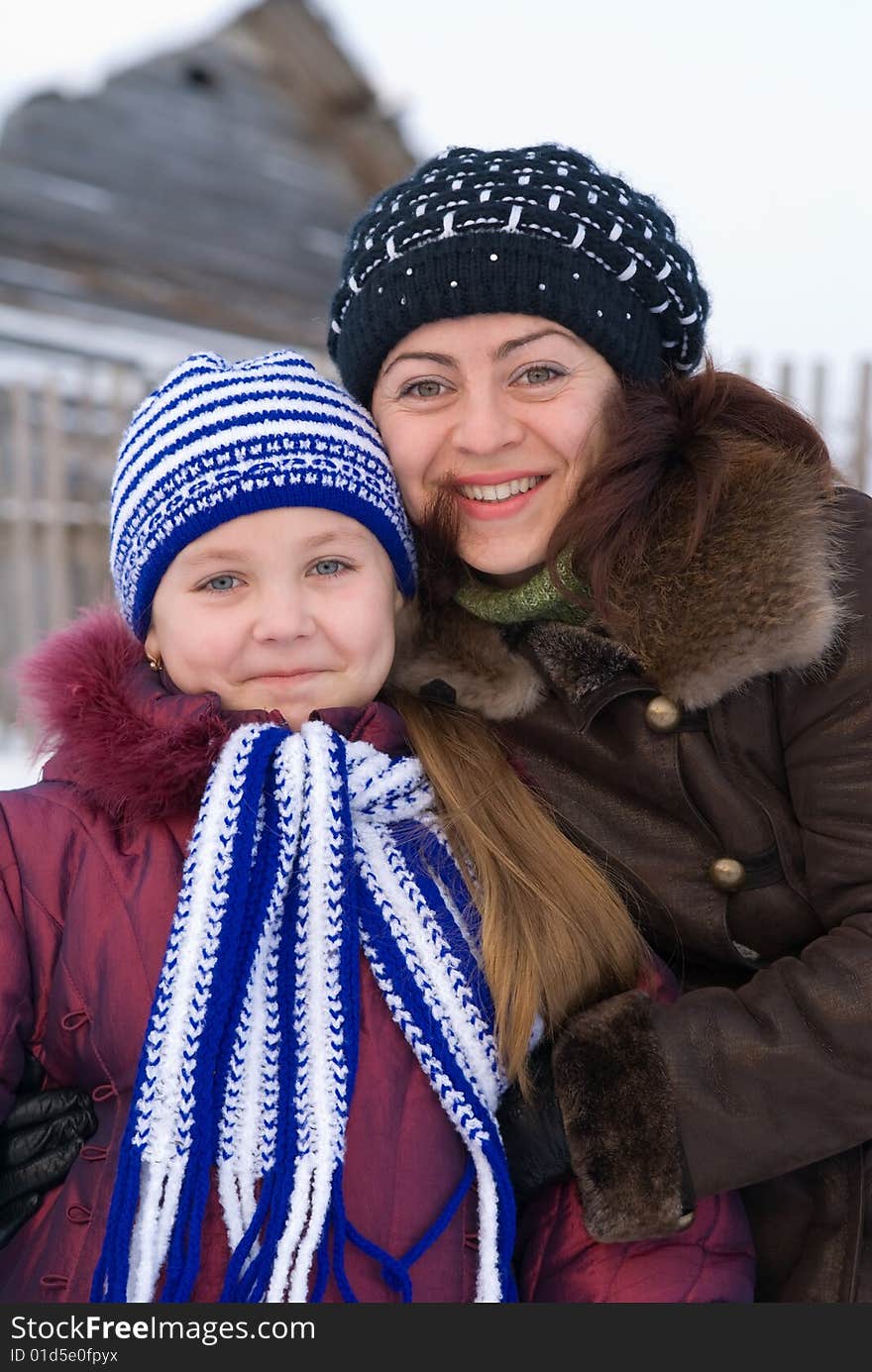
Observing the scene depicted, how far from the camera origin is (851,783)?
1.63 m

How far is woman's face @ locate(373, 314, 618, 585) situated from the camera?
74.3 inches

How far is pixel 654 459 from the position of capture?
72.2 inches

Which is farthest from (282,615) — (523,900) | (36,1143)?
(36,1143)

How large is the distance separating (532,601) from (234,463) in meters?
0.53

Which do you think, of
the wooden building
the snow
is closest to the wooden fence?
the snow

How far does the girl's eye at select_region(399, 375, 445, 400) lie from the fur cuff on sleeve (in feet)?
3.36

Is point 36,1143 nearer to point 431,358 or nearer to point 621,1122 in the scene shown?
point 621,1122

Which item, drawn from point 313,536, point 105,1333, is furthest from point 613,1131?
point 313,536

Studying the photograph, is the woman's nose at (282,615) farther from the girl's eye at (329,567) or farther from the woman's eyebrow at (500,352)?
the woman's eyebrow at (500,352)

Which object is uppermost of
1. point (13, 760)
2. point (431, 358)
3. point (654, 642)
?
point (431, 358)

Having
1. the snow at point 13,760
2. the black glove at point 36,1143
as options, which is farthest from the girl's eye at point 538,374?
the snow at point 13,760

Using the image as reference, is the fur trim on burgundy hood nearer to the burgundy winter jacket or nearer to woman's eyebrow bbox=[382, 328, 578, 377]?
the burgundy winter jacket

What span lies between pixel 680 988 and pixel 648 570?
67cm

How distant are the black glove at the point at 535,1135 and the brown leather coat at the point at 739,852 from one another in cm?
4
